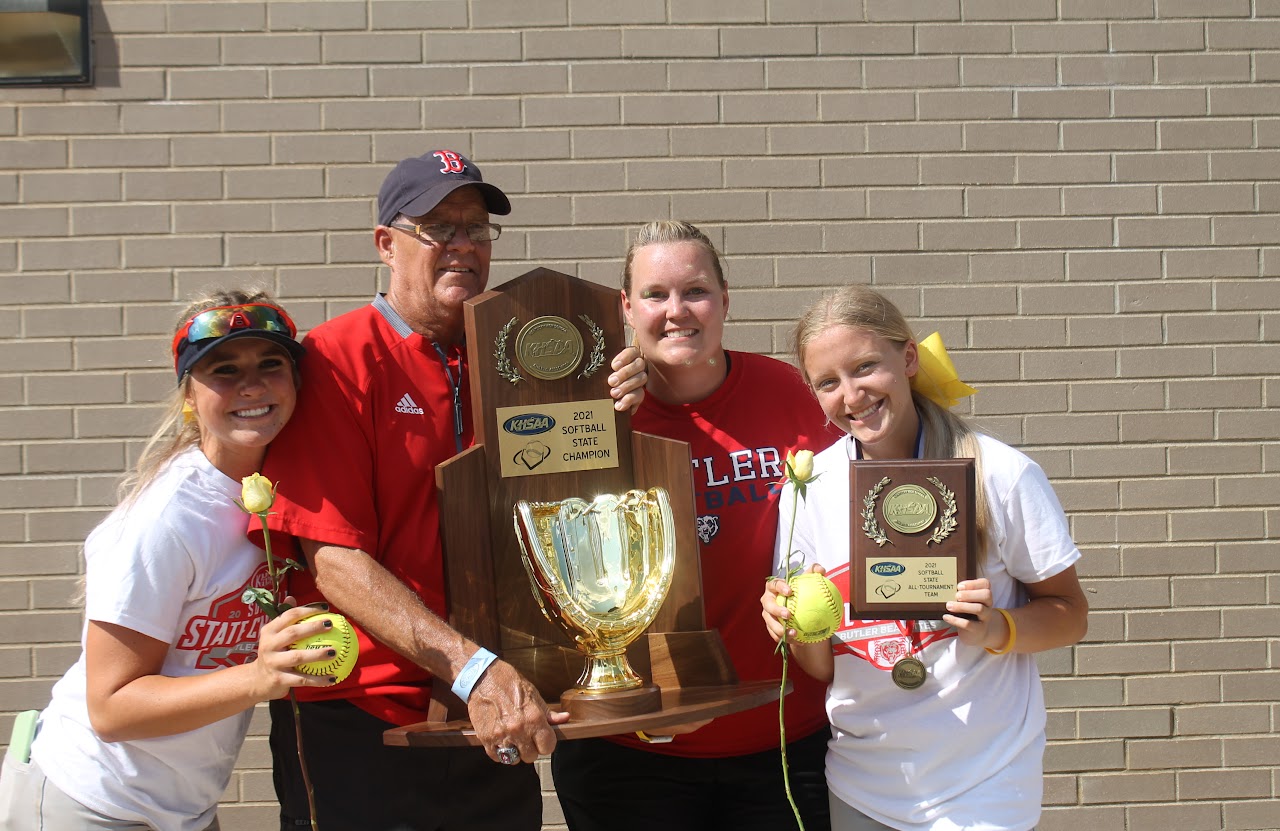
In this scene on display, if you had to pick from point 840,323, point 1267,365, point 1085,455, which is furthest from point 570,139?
point 1267,365

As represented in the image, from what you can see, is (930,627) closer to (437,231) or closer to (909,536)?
(909,536)

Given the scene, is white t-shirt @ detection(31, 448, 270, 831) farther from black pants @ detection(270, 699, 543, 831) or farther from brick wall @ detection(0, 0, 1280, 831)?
brick wall @ detection(0, 0, 1280, 831)

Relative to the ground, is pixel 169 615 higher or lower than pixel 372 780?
higher

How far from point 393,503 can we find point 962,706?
135cm

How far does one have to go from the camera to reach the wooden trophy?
2.47m

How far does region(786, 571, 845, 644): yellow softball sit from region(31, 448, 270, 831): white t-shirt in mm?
1217

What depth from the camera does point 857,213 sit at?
4266 mm

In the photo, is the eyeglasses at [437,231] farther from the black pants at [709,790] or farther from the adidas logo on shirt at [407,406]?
the black pants at [709,790]

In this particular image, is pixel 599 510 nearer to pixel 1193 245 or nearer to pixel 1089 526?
pixel 1089 526

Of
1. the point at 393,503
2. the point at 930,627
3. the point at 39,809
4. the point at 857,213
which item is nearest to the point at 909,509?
the point at 930,627

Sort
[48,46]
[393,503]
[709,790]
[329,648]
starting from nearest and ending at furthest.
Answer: [329,648] → [393,503] → [709,790] → [48,46]

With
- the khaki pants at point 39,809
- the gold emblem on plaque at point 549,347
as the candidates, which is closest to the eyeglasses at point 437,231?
the gold emblem on plaque at point 549,347

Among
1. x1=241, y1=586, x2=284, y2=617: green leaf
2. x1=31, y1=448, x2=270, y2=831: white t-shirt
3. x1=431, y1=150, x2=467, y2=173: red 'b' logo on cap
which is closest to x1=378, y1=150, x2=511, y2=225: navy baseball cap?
x1=431, y1=150, x2=467, y2=173: red 'b' logo on cap

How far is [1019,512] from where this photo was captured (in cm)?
240
